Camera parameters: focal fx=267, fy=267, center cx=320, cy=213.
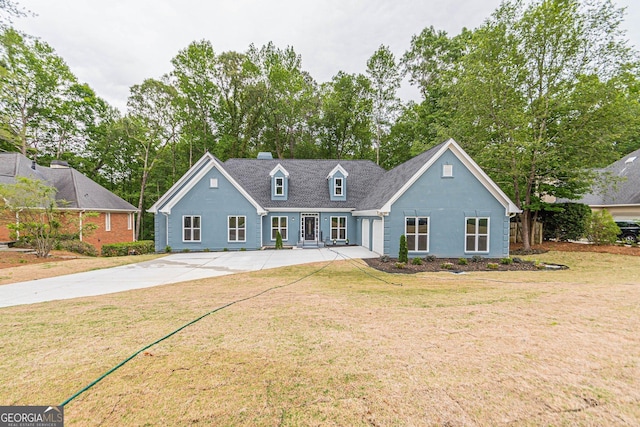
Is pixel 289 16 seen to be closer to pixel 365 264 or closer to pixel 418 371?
pixel 365 264

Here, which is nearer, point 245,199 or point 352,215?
point 245,199

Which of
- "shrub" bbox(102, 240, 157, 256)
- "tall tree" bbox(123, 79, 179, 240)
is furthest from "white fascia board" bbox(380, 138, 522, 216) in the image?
"tall tree" bbox(123, 79, 179, 240)

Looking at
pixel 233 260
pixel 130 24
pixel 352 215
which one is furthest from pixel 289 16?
pixel 233 260

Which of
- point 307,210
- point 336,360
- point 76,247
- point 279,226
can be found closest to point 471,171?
point 307,210

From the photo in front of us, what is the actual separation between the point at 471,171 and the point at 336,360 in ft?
43.0

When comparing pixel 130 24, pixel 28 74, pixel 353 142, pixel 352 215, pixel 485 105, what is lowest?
pixel 352 215

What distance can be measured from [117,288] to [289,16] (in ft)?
68.0

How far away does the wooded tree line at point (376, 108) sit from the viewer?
1455 cm

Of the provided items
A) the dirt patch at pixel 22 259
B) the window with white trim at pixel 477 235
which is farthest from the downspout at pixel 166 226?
the window with white trim at pixel 477 235

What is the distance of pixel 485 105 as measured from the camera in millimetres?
15742

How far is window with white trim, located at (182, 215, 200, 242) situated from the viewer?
17.0m

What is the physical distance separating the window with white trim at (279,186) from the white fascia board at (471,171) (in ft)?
29.0

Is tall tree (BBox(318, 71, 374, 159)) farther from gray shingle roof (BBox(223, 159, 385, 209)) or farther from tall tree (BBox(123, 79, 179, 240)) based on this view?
tall tree (BBox(123, 79, 179, 240))

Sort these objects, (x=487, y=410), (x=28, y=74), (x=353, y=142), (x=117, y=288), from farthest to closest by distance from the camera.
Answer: (x=353, y=142) → (x=28, y=74) → (x=117, y=288) → (x=487, y=410)
